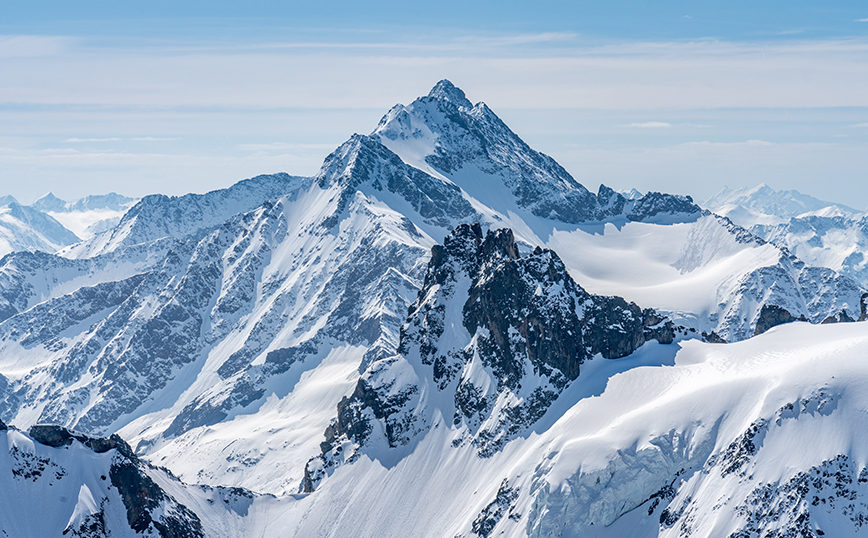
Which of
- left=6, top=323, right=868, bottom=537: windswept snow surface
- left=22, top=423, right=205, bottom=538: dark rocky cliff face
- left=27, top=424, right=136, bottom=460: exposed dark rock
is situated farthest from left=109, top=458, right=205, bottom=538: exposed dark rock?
left=27, top=424, right=136, bottom=460: exposed dark rock

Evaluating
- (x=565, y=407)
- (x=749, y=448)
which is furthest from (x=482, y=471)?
(x=749, y=448)

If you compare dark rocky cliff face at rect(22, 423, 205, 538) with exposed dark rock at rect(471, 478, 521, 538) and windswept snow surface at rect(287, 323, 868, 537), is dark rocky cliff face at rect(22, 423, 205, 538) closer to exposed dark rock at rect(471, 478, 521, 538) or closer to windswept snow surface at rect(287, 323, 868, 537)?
windswept snow surface at rect(287, 323, 868, 537)

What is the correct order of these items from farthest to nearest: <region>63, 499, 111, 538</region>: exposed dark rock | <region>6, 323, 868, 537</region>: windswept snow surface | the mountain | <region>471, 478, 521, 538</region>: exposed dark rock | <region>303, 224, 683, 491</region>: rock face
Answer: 1. <region>303, 224, 683, 491</region>: rock face
2. <region>471, 478, 521, 538</region>: exposed dark rock
3. the mountain
4. <region>63, 499, 111, 538</region>: exposed dark rock
5. <region>6, 323, 868, 537</region>: windswept snow surface

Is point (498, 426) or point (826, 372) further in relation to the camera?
point (498, 426)

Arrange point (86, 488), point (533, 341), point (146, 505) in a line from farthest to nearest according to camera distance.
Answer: point (533, 341) → point (146, 505) → point (86, 488)

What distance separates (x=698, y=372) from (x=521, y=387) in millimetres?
38849

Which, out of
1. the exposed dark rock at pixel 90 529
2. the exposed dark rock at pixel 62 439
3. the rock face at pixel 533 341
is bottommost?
the exposed dark rock at pixel 90 529

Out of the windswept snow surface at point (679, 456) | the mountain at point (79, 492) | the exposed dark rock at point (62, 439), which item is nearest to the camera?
the windswept snow surface at point (679, 456)

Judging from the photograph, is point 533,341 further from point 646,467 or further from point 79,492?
point 79,492

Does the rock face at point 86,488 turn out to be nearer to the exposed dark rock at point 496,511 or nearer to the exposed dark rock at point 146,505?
the exposed dark rock at point 146,505

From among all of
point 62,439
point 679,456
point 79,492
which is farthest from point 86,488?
point 679,456

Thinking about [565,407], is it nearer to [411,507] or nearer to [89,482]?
[411,507]

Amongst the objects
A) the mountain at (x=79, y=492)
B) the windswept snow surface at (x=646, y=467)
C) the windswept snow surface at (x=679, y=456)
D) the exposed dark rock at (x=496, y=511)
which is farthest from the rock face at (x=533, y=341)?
the mountain at (x=79, y=492)

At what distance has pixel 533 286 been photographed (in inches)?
7613
